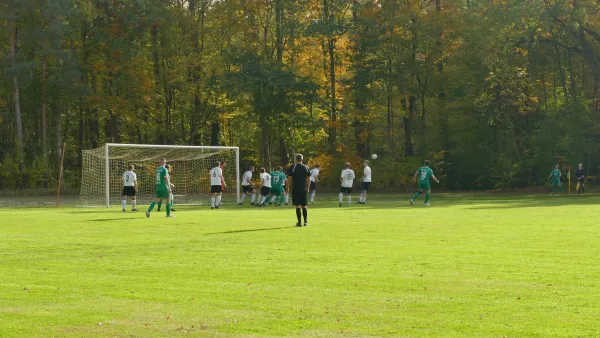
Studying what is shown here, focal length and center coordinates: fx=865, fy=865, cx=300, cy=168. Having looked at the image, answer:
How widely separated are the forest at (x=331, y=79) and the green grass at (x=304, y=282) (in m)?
34.1

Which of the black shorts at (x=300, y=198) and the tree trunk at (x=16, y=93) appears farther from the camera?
the tree trunk at (x=16, y=93)

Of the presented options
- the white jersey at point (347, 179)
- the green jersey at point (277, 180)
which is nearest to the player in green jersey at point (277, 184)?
the green jersey at point (277, 180)

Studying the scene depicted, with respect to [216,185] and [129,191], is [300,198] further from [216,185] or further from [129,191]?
[129,191]

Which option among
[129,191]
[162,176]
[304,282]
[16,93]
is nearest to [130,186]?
[129,191]

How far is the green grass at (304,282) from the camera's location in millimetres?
8375

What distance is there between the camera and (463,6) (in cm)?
6016

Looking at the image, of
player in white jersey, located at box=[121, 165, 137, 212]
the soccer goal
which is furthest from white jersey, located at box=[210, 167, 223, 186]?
the soccer goal

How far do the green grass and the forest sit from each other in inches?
1344

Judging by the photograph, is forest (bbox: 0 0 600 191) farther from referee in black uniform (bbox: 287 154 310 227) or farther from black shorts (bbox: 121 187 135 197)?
referee in black uniform (bbox: 287 154 310 227)

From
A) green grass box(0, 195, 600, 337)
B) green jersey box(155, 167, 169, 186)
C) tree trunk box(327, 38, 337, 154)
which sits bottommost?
green grass box(0, 195, 600, 337)

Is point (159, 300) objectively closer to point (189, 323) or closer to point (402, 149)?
point (189, 323)

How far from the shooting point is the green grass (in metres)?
8.38

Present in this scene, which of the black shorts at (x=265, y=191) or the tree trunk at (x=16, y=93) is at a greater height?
the tree trunk at (x=16, y=93)

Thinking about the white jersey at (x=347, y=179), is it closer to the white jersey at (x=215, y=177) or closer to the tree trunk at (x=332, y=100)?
the white jersey at (x=215, y=177)
